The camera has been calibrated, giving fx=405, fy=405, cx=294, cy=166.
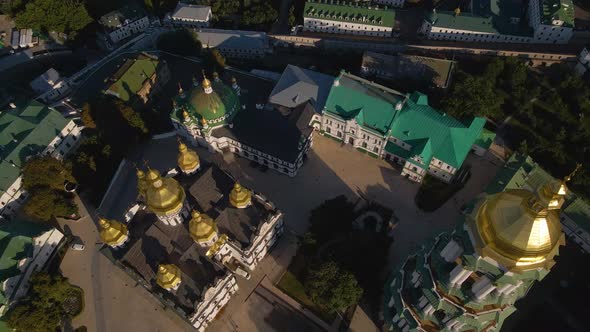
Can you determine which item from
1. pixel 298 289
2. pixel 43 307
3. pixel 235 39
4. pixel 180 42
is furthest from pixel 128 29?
pixel 298 289

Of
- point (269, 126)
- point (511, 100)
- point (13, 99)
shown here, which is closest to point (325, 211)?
point (269, 126)

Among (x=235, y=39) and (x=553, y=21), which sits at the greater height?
(x=553, y=21)

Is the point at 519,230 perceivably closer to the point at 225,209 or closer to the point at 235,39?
the point at 225,209

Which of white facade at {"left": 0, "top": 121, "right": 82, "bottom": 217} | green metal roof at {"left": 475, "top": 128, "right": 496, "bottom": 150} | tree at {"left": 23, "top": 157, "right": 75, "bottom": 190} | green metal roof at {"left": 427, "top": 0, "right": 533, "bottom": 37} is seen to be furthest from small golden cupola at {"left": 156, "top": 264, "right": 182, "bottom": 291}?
green metal roof at {"left": 427, "top": 0, "right": 533, "bottom": 37}

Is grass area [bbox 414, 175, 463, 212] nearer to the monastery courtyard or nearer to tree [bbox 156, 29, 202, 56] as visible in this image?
the monastery courtyard

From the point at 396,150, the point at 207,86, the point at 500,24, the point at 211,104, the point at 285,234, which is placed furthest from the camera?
the point at 500,24

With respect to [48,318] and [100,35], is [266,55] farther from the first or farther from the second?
[48,318]

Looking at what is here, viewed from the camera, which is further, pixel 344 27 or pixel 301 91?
pixel 344 27

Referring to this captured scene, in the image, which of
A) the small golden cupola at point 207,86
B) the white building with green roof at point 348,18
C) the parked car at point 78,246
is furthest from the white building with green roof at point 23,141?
the white building with green roof at point 348,18
